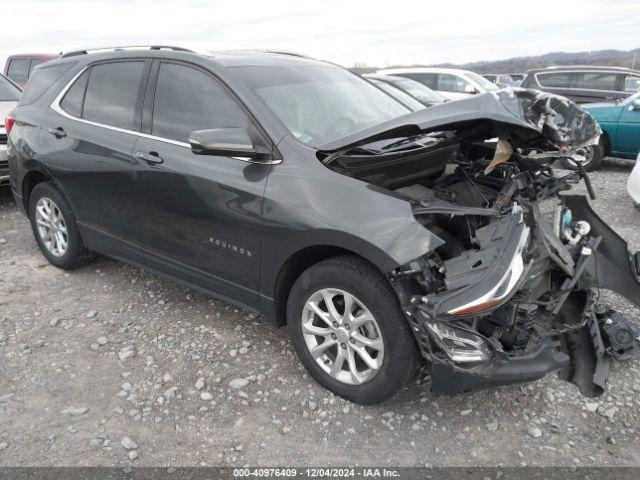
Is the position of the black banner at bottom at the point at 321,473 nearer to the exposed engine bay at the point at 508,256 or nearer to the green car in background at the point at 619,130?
the exposed engine bay at the point at 508,256

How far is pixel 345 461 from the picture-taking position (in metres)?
2.45

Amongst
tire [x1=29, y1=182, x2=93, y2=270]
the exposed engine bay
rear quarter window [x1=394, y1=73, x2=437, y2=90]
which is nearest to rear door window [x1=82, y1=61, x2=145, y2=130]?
tire [x1=29, y1=182, x2=93, y2=270]

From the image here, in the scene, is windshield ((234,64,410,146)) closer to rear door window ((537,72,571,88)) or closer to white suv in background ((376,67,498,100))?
rear door window ((537,72,571,88))

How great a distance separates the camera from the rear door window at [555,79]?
434 inches

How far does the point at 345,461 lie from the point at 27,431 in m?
1.61

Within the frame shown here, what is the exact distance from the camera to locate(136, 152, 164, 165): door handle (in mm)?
3290

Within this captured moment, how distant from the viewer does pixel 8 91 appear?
25.1ft

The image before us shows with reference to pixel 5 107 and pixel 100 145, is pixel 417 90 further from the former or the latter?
pixel 100 145

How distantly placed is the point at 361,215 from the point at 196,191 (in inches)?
43.8

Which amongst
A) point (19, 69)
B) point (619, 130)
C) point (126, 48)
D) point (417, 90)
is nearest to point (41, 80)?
A: point (126, 48)

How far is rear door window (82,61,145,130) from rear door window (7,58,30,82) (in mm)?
10938

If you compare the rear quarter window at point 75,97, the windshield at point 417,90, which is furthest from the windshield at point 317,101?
the windshield at point 417,90

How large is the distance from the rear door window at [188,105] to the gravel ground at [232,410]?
1.34 meters

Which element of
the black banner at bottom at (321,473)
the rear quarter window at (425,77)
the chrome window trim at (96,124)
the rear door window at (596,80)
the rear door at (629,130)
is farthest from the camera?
the rear quarter window at (425,77)
